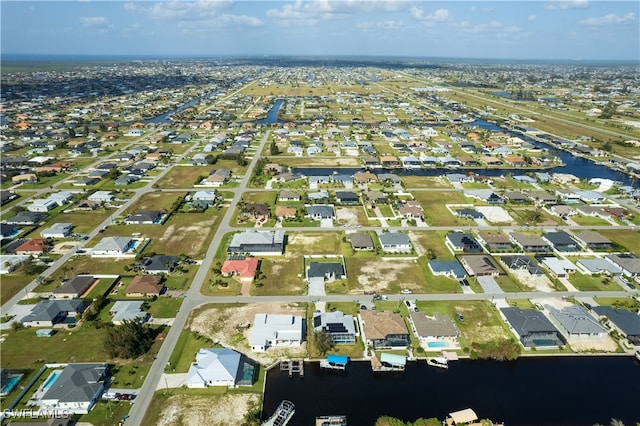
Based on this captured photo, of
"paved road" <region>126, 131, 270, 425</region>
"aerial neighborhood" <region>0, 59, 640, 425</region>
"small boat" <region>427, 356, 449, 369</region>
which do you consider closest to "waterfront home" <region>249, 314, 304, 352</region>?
"aerial neighborhood" <region>0, 59, 640, 425</region>

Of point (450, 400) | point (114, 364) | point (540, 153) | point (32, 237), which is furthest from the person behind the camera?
point (540, 153)

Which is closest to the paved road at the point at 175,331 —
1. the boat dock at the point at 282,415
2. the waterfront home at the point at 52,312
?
the boat dock at the point at 282,415

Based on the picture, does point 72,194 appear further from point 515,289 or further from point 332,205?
point 515,289

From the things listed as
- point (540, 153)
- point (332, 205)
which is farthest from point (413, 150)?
point (332, 205)

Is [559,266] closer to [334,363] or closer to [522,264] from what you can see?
[522,264]

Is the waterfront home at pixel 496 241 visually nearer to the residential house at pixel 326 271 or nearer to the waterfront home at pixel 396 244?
the waterfront home at pixel 396 244
